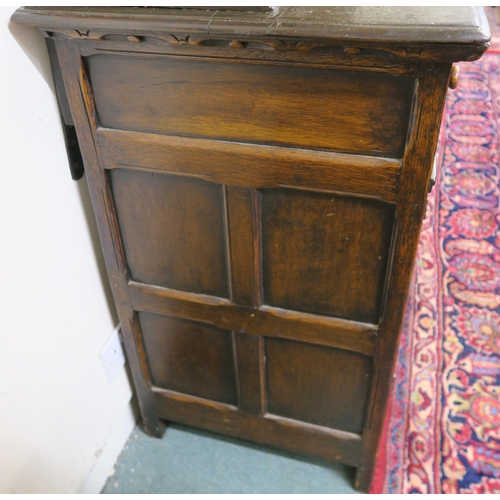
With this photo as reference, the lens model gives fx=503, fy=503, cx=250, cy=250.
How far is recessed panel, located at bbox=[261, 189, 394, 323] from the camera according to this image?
77 cm

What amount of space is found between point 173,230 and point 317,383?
0.42m

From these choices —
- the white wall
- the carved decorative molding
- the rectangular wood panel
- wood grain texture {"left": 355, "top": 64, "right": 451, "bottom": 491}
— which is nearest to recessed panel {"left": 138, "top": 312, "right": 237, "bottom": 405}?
the white wall

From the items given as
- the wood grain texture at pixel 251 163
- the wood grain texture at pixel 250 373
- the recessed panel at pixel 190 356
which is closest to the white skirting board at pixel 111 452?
the recessed panel at pixel 190 356

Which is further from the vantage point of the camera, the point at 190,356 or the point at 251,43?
the point at 190,356

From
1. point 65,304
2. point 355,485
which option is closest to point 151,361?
point 65,304

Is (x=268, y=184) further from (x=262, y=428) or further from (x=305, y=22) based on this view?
(x=262, y=428)

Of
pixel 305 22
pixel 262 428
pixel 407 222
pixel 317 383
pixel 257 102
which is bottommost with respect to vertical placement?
pixel 262 428

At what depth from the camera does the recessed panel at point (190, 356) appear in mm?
1024

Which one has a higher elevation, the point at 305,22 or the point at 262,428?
the point at 305,22

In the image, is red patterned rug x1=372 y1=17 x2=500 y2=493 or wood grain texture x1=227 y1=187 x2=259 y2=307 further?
red patterned rug x1=372 y1=17 x2=500 y2=493

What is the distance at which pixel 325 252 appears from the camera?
0.82 meters

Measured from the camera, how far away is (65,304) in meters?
0.92

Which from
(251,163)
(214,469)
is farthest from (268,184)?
(214,469)

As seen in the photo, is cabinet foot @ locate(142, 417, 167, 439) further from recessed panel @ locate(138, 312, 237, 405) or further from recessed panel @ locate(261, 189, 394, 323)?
recessed panel @ locate(261, 189, 394, 323)
